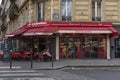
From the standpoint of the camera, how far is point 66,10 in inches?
1435

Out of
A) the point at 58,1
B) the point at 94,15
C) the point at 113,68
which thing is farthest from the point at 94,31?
the point at 113,68

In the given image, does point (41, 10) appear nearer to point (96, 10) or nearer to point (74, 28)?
point (74, 28)

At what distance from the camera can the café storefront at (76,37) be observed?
3534 centimetres

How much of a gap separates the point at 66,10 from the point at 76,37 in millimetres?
2606

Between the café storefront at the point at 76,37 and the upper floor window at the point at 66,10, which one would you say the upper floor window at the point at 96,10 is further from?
the upper floor window at the point at 66,10

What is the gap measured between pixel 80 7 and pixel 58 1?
2046 millimetres

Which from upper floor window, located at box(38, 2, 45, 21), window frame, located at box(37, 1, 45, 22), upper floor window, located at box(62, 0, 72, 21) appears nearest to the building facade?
upper floor window, located at box(62, 0, 72, 21)

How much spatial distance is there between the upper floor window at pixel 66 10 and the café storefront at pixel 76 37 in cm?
89

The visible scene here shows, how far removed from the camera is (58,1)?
118 ft

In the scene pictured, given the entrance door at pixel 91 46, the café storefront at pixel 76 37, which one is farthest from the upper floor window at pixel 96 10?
the entrance door at pixel 91 46

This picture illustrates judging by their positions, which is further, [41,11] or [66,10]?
[41,11]

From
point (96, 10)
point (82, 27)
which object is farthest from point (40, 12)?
point (96, 10)

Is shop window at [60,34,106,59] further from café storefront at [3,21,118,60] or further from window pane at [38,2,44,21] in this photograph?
window pane at [38,2,44,21]

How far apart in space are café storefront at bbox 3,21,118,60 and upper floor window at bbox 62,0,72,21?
2.92 feet
